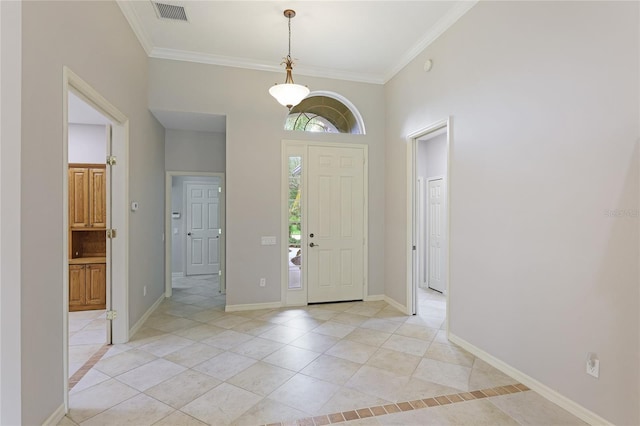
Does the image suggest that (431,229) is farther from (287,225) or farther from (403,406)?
(403,406)

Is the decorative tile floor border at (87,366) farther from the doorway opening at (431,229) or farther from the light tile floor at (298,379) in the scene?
the doorway opening at (431,229)

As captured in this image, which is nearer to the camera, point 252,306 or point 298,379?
point 298,379

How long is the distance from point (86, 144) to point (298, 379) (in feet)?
15.6

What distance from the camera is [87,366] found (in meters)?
2.89

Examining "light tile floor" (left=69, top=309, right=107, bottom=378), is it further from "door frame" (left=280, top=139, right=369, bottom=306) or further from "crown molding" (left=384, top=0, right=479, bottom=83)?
"crown molding" (left=384, top=0, right=479, bottom=83)

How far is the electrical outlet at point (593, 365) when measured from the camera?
2053 millimetres

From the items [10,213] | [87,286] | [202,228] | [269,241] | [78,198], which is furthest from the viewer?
[202,228]

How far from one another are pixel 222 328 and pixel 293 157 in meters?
2.44

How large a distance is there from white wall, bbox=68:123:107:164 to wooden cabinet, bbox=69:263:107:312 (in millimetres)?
1603

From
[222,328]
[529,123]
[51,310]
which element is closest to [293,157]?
[222,328]

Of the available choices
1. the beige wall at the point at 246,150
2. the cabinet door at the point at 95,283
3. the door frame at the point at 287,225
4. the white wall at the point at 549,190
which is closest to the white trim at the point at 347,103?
the beige wall at the point at 246,150

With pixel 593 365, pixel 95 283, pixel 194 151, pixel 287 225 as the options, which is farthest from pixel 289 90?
pixel 95 283

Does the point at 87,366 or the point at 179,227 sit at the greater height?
the point at 179,227

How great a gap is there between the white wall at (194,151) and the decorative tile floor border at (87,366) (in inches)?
115
